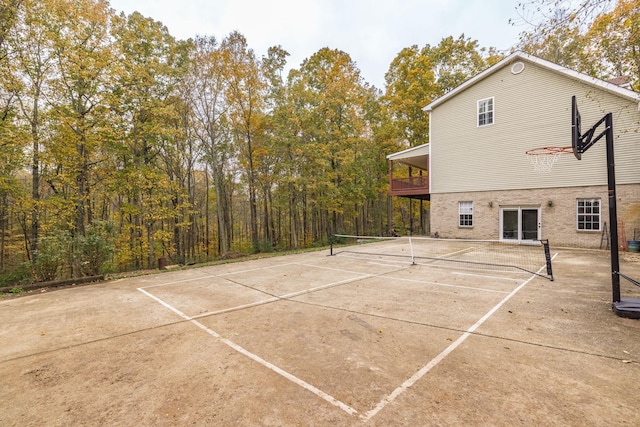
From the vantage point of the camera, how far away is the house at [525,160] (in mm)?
11969

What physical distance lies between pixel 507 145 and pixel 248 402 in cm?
1706

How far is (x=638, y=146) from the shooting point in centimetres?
1148

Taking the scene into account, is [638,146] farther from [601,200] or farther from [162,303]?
[162,303]

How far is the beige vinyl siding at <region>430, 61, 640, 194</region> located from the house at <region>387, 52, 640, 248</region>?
0.04 metres

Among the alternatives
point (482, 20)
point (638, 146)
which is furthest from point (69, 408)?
point (638, 146)

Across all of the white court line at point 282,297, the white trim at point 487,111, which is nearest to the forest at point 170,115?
the white trim at point 487,111

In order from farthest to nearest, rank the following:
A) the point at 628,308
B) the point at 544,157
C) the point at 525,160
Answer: the point at 525,160 → the point at 544,157 → the point at 628,308

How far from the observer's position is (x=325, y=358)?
3285mm

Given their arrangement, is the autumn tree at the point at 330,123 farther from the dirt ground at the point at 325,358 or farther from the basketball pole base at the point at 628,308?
the basketball pole base at the point at 628,308

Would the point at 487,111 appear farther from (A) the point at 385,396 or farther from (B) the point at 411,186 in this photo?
(A) the point at 385,396

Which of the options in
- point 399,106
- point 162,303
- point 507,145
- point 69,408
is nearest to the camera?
point 69,408

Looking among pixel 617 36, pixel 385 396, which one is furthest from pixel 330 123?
pixel 385 396

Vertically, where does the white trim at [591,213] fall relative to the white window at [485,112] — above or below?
below

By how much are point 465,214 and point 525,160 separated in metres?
4.06
